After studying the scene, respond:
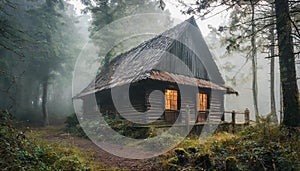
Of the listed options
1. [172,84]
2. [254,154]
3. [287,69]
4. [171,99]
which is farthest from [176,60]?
[254,154]

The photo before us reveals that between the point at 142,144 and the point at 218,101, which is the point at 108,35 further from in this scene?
the point at 142,144

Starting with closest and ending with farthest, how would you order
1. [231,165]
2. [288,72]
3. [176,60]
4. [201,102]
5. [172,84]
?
[231,165]
[288,72]
[172,84]
[176,60]
[201,102]

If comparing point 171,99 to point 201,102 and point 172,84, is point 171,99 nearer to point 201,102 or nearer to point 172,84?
point 172,84

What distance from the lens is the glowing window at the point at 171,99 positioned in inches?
518

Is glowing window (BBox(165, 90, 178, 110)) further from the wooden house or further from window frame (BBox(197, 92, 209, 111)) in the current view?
window frame (BBox(197, 92, 209, 111))

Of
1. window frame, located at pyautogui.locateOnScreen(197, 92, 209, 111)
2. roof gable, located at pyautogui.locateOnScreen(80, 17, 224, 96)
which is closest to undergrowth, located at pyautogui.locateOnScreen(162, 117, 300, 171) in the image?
roof gable, located at pyautogui.locateOnScreen(80, 17, 224, 96)

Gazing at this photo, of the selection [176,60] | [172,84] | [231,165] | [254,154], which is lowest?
[231,165]

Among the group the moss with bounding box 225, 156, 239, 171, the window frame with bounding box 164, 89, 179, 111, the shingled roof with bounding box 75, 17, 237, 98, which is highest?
the shingled roof with bounding box 75, 17, 237, 98

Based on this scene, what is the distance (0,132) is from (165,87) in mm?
9230

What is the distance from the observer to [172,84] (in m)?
13.1

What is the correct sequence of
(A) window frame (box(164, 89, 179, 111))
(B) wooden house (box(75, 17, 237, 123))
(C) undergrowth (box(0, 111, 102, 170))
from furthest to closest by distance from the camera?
(A) window frame (box(164, 89, 179, 111))
(B) wooden house (box(75, 17, 237, 123))
(C) undergrowth (box(0, 111, 102, 170))

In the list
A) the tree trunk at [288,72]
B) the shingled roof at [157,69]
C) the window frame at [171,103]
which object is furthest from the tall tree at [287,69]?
the window frame at [171,103]

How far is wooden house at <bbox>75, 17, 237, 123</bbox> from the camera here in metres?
12.3

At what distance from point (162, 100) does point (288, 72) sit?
7429mm
